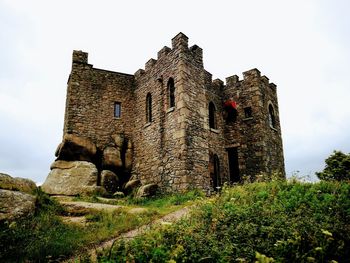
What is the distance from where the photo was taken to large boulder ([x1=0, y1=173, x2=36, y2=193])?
23.9ft

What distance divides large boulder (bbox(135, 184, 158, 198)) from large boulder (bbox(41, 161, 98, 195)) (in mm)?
2197

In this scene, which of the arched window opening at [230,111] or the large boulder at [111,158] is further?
the arched window opening at [230,111]

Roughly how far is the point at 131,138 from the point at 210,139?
4529 millimetres

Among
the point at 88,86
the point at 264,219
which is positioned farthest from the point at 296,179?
the point at 88,86

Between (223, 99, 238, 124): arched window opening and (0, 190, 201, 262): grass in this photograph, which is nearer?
(0, 190, 201, 262): grass

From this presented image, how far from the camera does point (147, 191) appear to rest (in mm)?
12422

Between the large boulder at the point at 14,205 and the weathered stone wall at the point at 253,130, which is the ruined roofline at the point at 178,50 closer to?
the weathered stone wall at the point at 253,130

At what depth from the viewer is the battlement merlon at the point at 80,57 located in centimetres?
1552

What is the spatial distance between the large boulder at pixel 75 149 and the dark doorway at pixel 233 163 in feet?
26.1

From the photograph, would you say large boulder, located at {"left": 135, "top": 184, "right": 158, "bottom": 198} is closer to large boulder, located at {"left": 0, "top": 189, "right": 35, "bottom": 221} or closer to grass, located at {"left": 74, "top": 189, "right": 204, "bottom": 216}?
grass, located at {"left": 74, "top": 189, "right": 204, "bottom": 216}

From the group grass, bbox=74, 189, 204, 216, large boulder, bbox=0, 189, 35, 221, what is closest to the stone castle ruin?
grass, bbox=74, 189, 204, 216

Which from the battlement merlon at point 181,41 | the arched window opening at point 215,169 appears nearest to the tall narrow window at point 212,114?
the arched window opening at point 215,169

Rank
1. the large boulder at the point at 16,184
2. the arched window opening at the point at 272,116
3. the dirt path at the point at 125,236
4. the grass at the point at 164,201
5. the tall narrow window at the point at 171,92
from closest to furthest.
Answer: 1. the dirt path at the point at 125,236
2. the large boulder at the point at 16,184
3. the grass at the point at 164,201
4. the tall narrow window at the point at 171,92
5. the arched window opening at the point at 272,116

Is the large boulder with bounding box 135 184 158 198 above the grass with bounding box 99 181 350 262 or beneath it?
above
